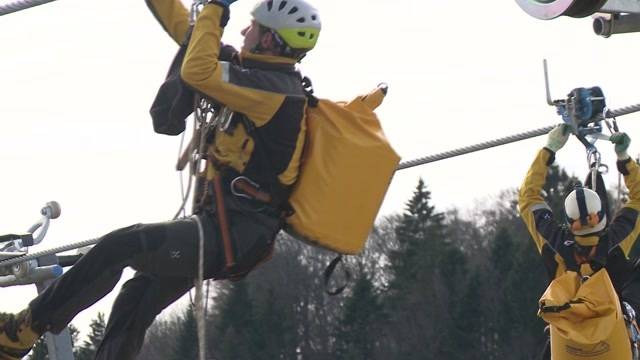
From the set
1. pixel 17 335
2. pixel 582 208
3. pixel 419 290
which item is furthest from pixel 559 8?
pixel 419 290

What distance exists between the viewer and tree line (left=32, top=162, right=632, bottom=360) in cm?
7081

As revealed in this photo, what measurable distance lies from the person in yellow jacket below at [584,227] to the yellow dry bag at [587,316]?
0.02 m

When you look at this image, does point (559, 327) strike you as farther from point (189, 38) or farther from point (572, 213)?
point (189, 38)

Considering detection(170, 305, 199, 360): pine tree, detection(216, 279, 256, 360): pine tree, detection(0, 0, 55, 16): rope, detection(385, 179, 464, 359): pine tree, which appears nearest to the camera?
detection(0, 0, 55, 16): rope

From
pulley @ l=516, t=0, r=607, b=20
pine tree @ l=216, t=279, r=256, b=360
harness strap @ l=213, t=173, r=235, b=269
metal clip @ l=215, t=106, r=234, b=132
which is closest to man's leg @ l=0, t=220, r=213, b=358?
harness strap @ l=213, t=173, r=235, b=269

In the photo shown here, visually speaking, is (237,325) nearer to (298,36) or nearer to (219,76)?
(298,36)

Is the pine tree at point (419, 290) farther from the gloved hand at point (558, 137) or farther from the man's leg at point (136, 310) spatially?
the man's leg at point (136, 310)

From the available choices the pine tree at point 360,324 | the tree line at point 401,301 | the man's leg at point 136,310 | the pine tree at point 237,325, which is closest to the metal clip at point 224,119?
the man's leg at point 136,310

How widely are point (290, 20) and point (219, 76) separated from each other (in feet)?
1.95

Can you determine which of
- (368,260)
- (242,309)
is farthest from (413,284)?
(242,309)

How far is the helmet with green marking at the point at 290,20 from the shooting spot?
11.1 meters

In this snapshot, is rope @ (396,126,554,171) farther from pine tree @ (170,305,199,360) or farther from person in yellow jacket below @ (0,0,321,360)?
pine tree @ (170,305,199,360)

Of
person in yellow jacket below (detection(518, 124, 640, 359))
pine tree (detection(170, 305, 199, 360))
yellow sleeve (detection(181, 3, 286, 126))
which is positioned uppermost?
yellow sleeve (detection(181, 3, 286, 126))

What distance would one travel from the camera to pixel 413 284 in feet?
250
